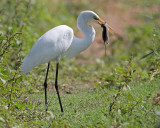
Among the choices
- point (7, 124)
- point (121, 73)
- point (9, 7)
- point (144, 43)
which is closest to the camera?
point (7, 124)

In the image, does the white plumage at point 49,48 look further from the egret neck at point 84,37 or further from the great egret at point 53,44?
the egret neck at point 84,37

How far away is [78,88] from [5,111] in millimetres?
2538

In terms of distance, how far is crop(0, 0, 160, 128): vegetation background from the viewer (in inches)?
164

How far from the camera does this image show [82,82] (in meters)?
6.86

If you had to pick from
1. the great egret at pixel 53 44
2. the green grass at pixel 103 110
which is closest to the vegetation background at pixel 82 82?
the green grass at pixel 103 110

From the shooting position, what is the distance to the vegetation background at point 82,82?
416 cm

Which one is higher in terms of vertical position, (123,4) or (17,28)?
(17,28)

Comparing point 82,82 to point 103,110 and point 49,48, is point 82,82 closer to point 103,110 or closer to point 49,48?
point 49,48

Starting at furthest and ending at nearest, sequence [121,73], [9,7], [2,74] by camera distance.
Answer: [9,7] < [121,73] < [2,74]

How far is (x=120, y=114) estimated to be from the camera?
4.21 meters

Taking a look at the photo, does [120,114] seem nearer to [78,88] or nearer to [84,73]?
[78,88]

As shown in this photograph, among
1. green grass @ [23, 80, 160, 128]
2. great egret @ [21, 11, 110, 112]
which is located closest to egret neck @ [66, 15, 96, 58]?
great egret @ [21, 11, 110, 112]

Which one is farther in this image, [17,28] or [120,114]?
[17,28]

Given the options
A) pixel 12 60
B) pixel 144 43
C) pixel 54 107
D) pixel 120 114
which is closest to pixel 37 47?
pixel 54 107
